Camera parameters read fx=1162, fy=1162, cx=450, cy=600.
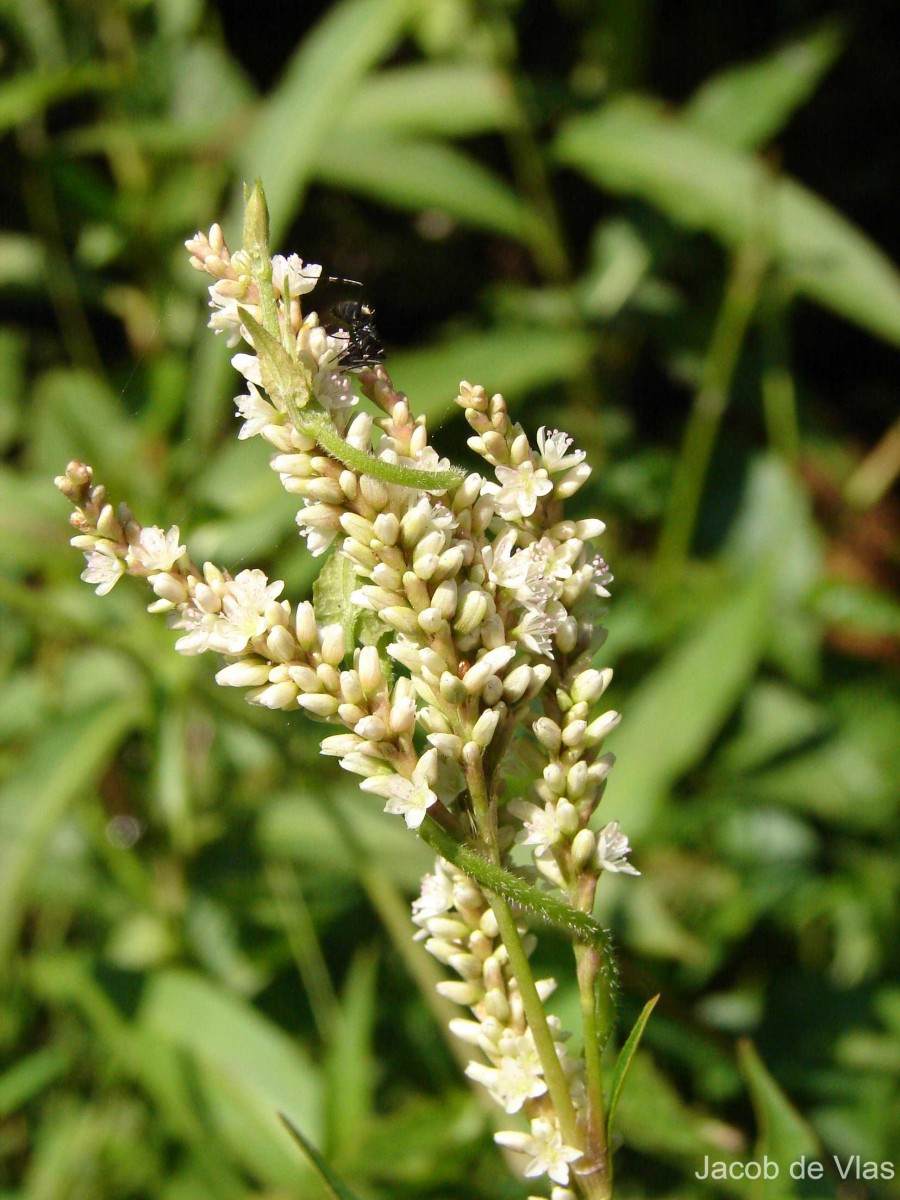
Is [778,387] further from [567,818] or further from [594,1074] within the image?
[594,1074]

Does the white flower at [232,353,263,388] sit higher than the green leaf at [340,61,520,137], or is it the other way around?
the white flower at [232,353,263,388]

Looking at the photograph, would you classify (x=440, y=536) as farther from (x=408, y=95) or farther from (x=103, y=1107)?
(x=408, y=95)

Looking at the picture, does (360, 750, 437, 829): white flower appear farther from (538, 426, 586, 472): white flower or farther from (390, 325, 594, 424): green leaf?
(390, 325, 594, 424): green leaf

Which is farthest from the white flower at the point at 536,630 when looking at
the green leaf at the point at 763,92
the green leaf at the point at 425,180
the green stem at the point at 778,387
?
the green leaf at the point at 763,92

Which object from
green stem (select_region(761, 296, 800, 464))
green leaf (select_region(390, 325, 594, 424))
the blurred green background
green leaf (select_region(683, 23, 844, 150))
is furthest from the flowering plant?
green leaf (select_region(683, 23, 844, 150))

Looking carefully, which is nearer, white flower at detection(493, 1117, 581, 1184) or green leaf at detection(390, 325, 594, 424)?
white flower at detection(493, 1117, 581, 1184)

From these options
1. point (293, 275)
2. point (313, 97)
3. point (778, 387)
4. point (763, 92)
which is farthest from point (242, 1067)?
point (763, 92)
